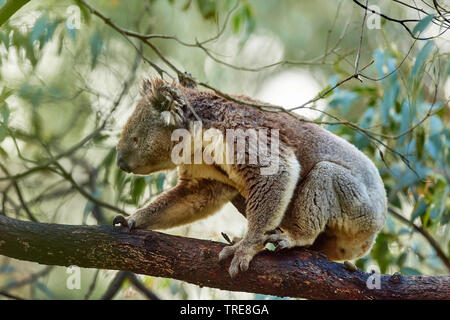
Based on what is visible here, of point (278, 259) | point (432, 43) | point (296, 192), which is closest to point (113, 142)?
point (296, 192)

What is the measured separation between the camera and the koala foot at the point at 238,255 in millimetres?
2684

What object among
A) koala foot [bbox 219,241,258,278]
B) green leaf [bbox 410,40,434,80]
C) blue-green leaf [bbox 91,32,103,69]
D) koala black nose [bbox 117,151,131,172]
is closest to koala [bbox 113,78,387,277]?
koala black nose [bbox 117,151,131,172]

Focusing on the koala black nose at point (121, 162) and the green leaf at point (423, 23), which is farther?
the koala black nose at point (121, 162)

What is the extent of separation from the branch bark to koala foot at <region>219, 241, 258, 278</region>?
1.8 inches

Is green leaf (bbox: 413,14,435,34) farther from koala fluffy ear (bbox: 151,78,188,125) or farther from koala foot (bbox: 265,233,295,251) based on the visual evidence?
koala fluffy ear (bbox: 151,78,188,125)

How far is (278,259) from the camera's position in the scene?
279 cm

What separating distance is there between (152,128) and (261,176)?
0.75 meters

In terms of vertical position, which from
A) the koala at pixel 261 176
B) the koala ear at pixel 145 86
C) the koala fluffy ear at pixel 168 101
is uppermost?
the koala ear at pixel 145 86

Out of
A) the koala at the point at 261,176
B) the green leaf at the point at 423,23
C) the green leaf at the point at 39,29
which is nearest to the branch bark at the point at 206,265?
the koala at the point at 261,176

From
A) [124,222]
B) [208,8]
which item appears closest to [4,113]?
[124,222]

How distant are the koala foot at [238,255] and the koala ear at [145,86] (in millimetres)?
1219

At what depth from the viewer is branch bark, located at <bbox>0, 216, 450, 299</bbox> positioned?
2584 mm

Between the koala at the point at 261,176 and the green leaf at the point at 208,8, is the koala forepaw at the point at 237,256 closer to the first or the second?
the koala at the point at 261,176

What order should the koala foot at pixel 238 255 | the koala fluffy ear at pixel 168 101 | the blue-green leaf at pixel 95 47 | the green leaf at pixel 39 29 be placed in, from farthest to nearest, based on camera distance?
1. the blue-green leaf at pixel 95 47
2. the green leaf at pixel 39 29
3. the koala fluffy ear at pixel 168 101
4. the koala foot at pixel 238 255
